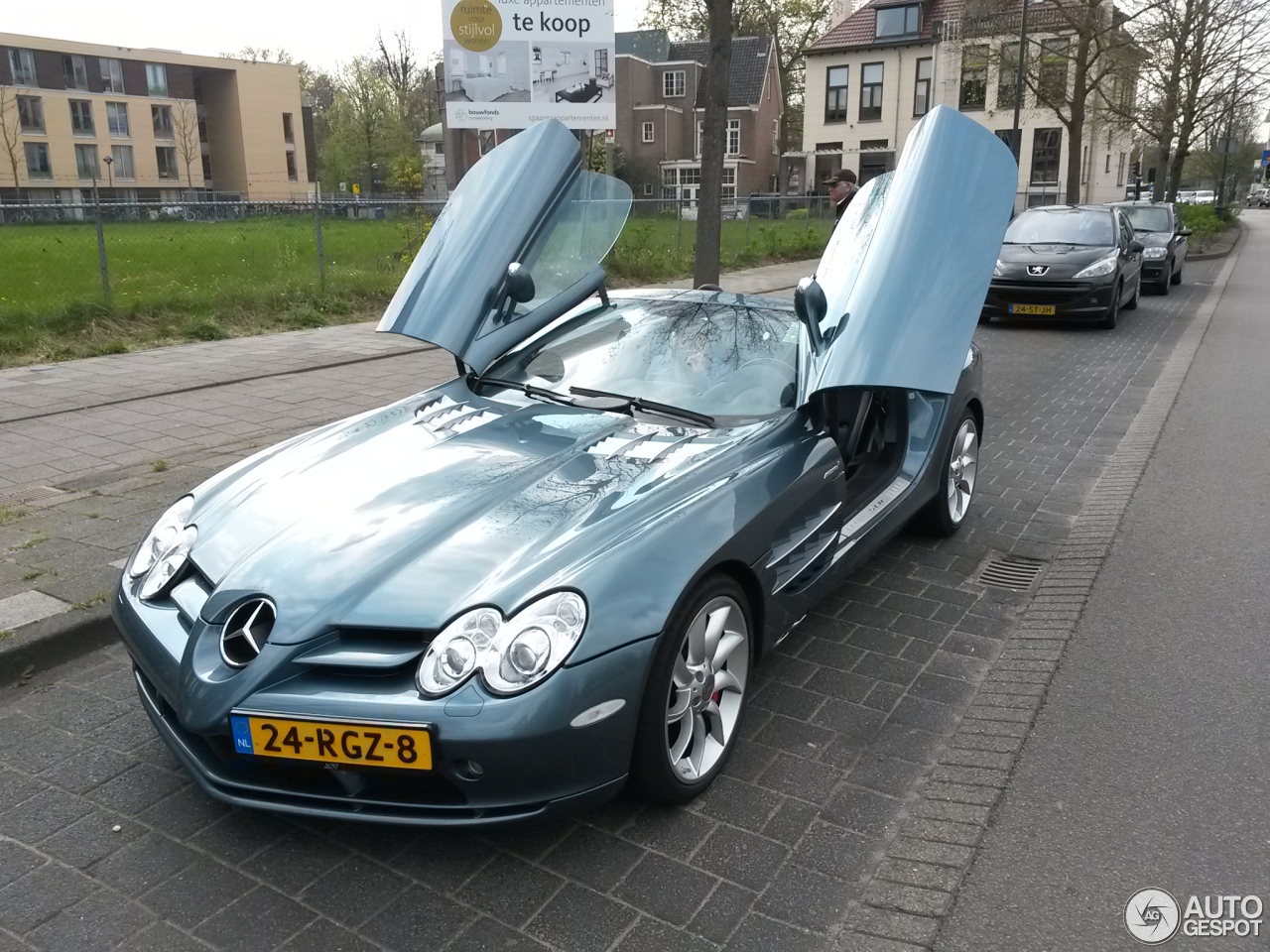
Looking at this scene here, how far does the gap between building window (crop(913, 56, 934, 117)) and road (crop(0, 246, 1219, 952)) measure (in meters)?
47.0

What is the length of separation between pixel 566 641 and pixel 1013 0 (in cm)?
3115

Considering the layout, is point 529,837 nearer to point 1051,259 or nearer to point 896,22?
point 1051,259

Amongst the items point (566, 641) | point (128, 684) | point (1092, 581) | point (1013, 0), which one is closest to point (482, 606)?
point (566, 641)

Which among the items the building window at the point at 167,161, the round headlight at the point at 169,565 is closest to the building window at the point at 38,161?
the building window at the point at 167,161

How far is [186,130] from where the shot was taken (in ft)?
224

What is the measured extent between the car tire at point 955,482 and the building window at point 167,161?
7489cm

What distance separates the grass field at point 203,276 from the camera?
1120 centimetres

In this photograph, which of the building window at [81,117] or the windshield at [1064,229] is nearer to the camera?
the windshield at [1064,229]

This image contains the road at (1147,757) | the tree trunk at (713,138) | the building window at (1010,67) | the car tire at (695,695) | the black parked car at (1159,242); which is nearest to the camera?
the road at (1147,757)

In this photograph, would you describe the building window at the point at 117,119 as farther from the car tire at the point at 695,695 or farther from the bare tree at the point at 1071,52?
the car tire at the point at 695,695

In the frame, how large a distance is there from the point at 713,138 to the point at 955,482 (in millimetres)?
8728

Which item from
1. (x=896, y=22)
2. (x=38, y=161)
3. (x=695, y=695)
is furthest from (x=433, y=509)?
(x=38, y=161)

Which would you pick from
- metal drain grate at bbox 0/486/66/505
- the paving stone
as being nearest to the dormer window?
metal drain grate at bbox 0/486/66/505

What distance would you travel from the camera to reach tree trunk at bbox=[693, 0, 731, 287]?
1208 centimetres
